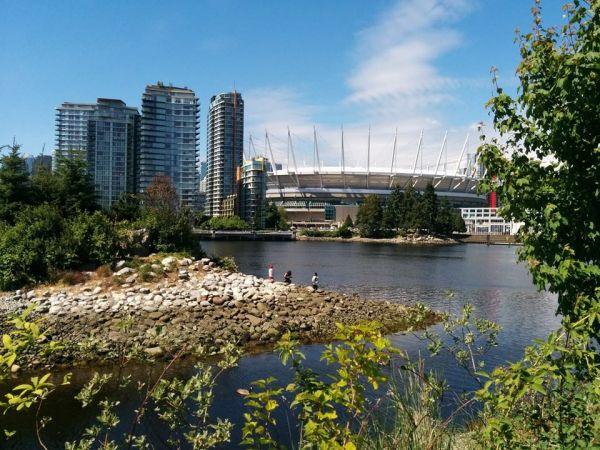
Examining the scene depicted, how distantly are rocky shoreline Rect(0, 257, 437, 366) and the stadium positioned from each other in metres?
120

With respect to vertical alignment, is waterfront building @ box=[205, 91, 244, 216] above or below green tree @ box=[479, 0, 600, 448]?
above

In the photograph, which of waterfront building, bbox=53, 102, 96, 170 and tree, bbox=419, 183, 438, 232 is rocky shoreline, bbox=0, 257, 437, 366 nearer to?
tree, bbox=419, 183, 438, 232

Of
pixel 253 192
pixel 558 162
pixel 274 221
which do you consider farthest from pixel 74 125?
pixel 558 162

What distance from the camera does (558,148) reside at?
466 cm

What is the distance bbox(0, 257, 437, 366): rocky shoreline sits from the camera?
14992 mm

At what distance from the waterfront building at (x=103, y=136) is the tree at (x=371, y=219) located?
6028 cm

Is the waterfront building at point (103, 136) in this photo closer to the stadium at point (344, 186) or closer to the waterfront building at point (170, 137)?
the waterfront building at point (170, 137)

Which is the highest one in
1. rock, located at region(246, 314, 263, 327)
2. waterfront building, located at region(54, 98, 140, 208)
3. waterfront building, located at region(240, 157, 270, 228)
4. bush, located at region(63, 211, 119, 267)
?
waterfront building, located at region(54, 98, 140, 208)

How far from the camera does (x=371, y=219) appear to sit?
102 meters

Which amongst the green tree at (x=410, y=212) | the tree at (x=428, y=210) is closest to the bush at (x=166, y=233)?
the green tree at (x=410, y=212)

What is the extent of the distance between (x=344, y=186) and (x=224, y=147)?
42.7 metres

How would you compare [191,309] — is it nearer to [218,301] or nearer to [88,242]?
[218,301]

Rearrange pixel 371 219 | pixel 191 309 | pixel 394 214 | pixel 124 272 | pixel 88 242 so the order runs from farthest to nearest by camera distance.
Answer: pixel 394 214, pixel 371 219, pixel 88 242, pixel 124 272, pixel 191 309

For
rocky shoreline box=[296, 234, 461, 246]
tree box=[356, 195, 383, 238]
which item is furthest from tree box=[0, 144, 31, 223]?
tree box=[356, 195, 383, 238]
